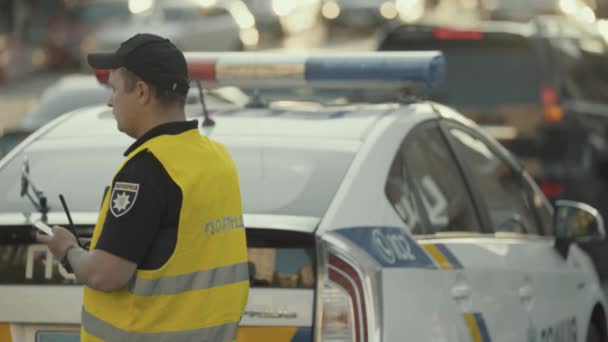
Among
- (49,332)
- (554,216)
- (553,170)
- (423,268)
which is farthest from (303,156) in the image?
(553,170)

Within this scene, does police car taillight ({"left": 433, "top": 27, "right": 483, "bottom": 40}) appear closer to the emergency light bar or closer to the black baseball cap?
the emergency light bar

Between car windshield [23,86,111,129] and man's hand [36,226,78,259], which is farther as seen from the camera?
car windshield [23,86,111,129]

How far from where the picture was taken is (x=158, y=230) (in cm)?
408

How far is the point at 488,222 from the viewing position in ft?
20.0

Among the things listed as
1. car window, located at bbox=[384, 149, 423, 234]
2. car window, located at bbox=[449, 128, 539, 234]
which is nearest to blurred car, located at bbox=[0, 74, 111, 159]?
car window, located at bbox=[449, 128, 539, 234]

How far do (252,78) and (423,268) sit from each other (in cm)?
122

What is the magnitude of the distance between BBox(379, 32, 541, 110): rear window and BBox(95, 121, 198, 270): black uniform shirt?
25.2 feet

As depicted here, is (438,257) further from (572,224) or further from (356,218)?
(572,224)

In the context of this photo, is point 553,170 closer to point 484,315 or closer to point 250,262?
point 484,315

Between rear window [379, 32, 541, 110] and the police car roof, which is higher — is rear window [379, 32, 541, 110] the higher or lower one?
the higher one

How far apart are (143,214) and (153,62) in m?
0.39

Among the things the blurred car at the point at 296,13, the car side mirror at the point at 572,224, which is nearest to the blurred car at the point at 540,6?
the blurred car at the point at 296,13

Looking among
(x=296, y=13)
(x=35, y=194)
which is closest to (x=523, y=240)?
(x=35, y=194)

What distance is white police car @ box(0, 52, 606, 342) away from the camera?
4711mm
